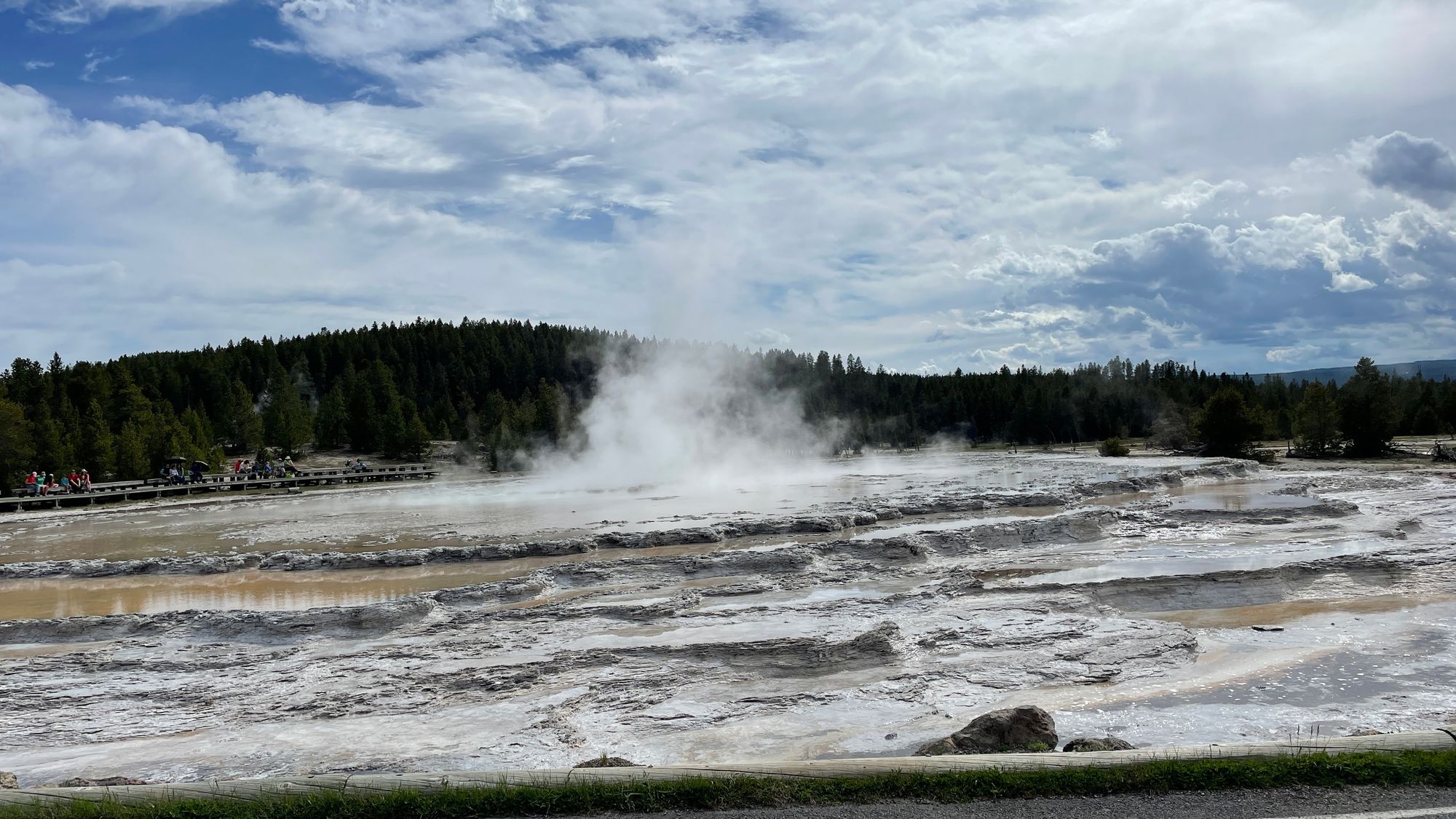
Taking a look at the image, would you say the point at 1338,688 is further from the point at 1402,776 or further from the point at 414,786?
the point at 414,786

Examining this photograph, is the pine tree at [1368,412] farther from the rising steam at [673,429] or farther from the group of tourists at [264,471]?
the group of tourists at [264,471]

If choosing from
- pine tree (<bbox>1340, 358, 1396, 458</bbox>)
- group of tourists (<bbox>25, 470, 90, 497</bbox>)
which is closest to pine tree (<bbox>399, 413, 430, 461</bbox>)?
group of tourists (<bbox>25, 470, 90, 497</bbox>)

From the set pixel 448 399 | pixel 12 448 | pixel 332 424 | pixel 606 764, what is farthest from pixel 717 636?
pixel 448 399

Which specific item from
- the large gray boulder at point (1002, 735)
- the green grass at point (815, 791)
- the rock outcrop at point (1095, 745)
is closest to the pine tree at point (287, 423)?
the green grass at point (815, 791)

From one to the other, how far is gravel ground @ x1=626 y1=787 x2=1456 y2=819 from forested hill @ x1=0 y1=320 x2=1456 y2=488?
5032cm

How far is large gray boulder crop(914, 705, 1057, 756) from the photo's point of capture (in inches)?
293

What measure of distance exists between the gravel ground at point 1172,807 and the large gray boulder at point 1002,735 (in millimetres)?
1532

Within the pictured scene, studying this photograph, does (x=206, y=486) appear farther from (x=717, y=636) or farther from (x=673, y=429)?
(x=717, y=636)

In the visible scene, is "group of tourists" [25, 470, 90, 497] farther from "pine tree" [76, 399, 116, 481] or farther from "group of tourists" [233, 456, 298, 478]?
"group of tourists" [233, 456, 298, 478]

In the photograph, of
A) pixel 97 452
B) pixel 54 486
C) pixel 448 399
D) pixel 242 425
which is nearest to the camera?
pixel 54 486

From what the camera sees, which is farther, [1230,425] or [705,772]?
[1230,425]

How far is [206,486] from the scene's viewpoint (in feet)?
176

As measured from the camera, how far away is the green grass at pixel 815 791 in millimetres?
5934

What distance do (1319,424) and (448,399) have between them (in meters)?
89.3
